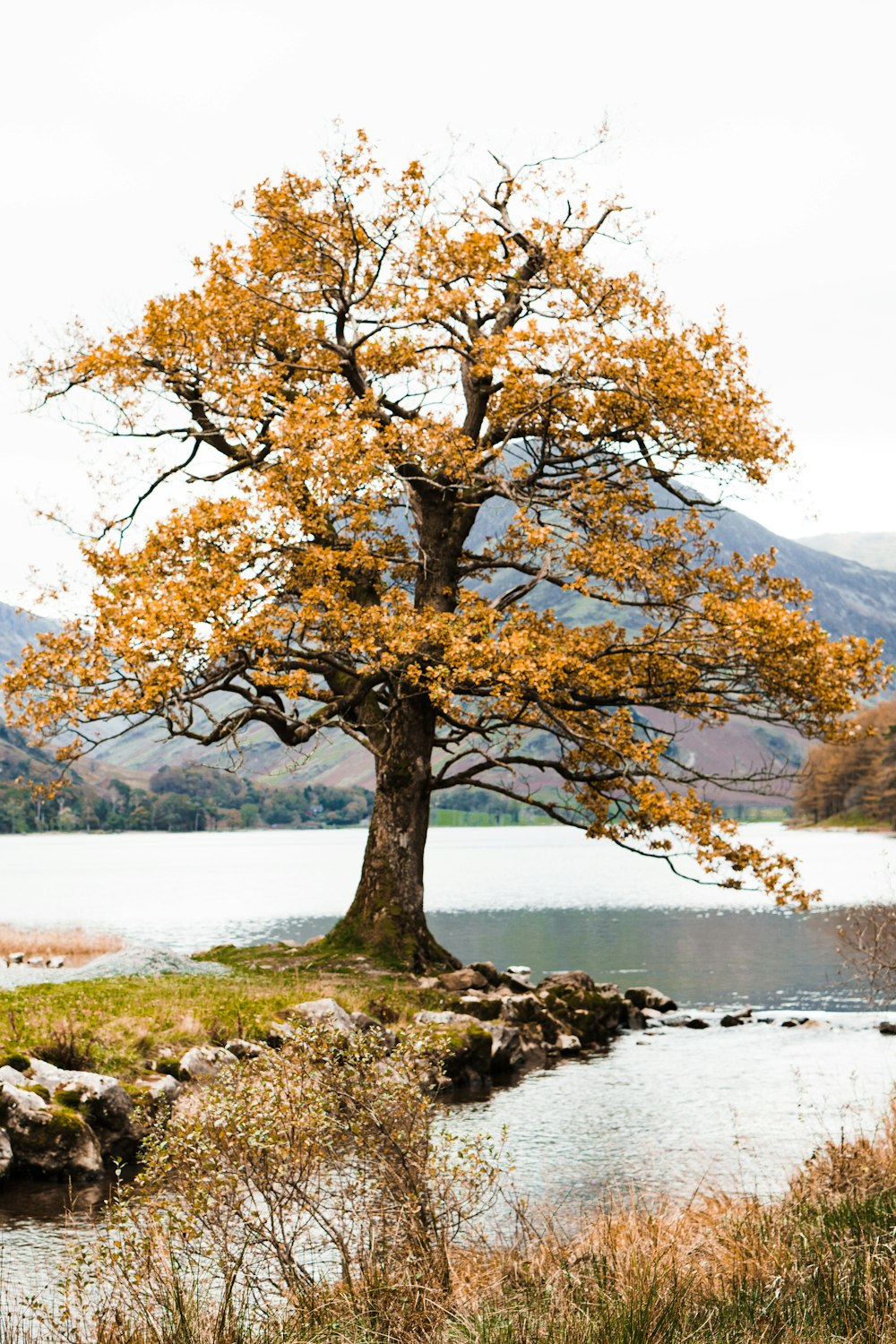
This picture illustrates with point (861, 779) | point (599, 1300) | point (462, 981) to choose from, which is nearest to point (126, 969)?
point (462, 981)

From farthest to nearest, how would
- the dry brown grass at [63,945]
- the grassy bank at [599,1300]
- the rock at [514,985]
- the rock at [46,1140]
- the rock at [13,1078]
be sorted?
the dry brown grass at [63,945] < the rock at [514,985] < the rock at [13,1078] < the rock at [46,1140] < the grassy bank at [599,1300]

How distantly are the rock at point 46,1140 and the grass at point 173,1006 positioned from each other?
1469mm

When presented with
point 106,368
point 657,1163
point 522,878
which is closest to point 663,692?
point 657,1163

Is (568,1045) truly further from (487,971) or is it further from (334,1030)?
(334,1030)

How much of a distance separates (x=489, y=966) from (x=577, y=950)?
18.4 m

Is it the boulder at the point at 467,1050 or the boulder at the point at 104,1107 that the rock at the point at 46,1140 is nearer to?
the boulder at the point at 104,1107

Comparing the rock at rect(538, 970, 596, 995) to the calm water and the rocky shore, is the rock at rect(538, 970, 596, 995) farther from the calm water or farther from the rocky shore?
Result: the calm water

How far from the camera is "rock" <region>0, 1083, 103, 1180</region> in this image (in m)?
15.5

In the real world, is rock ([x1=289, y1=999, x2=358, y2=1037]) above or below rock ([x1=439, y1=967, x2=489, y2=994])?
above

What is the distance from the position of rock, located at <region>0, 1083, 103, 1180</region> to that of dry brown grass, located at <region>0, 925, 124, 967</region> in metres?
18.2

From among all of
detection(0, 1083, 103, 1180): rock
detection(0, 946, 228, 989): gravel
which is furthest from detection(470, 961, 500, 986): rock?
detection(0, 1083, 103, 1180): rock

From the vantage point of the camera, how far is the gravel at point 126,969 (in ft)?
83.9

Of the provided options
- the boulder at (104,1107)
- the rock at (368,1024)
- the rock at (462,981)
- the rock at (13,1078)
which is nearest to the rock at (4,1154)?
the rock at (13,1078)

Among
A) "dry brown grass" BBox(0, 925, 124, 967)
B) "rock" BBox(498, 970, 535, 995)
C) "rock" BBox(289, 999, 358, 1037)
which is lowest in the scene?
"rock" BBox(498, 970, 535, 995)
